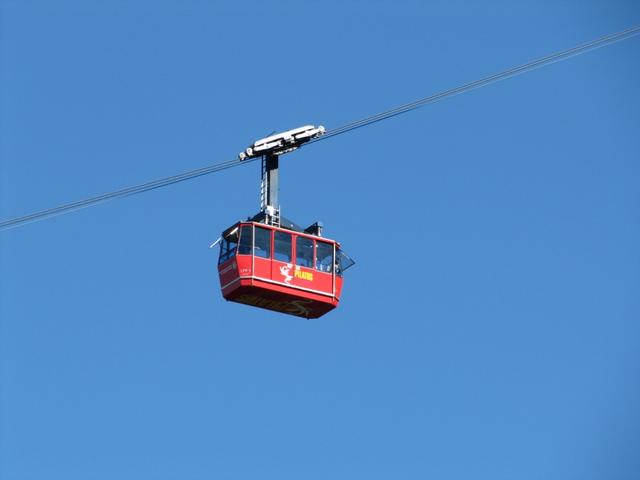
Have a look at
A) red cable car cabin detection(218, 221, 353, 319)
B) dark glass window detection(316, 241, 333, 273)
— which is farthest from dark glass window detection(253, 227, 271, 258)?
dark glass window detection(316, 241, 333, 273)

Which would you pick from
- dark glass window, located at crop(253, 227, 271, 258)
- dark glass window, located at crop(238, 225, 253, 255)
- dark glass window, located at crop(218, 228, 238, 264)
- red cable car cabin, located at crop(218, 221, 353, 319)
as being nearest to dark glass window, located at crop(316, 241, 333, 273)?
red cable car cabin, located at crop(218, 221, 353, 319)

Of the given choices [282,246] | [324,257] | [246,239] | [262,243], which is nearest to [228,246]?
[246,239]

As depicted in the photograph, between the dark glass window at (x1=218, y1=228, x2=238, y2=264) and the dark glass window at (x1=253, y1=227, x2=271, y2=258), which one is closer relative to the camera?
the dark glass window at (x1=253, y1=227, x2=271, y2=258)

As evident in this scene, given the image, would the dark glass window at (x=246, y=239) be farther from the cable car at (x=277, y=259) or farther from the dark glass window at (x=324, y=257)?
the dark glass window at (x=324, y=257)

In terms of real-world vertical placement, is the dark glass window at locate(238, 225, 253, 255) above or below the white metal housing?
below

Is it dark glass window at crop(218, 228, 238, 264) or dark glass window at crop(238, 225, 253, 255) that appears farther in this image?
dark glass window at crop(218, 228, 238, 264)

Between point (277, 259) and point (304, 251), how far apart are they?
146 centimetres

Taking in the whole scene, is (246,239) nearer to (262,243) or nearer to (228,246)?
(262,243)

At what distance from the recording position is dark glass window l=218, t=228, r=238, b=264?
73.8m

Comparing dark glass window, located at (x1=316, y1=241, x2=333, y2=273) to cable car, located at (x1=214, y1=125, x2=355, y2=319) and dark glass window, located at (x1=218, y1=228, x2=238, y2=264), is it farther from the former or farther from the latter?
dark glass window, located at (x1=218, y1=228, x2=238, y2=264)

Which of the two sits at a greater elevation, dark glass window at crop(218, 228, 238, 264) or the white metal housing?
the white metal housing

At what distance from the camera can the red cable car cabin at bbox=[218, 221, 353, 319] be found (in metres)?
72.6

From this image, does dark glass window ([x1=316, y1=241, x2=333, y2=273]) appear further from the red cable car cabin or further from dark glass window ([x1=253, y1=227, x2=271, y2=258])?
dark glass window ([x1=253, y1=227, x2=271, y2=258])

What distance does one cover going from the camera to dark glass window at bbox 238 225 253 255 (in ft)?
240
